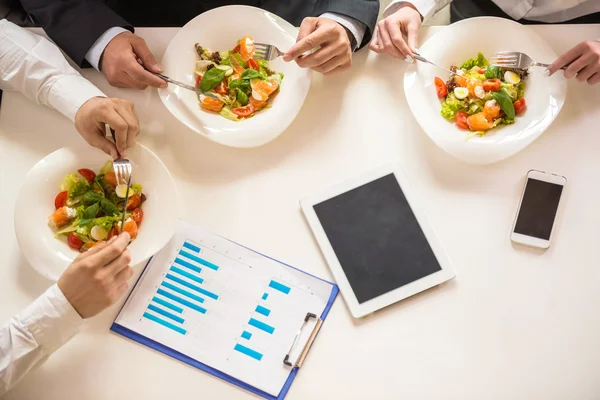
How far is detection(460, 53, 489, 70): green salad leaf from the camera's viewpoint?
1.25m

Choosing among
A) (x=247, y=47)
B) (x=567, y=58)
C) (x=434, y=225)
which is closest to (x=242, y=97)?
(x=247, y=47)

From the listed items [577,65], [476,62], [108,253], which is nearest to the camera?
[108,253]

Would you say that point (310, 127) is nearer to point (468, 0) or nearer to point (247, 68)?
point (247, 68)

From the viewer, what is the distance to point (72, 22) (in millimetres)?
1262

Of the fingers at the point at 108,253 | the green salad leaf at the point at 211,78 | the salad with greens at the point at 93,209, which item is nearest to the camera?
the fingers at the point at 108,253

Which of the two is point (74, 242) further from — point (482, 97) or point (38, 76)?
point (482, 97)

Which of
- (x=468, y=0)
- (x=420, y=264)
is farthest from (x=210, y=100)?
(x=468, y=0)

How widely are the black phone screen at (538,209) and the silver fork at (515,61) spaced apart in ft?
0.90

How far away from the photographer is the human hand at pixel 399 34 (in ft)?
3.99

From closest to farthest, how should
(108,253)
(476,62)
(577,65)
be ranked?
(108,253), (577,65), (476,62)

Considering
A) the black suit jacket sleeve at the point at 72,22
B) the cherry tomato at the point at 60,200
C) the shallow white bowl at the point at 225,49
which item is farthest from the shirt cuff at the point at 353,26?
the cherry tomato at the point at 60,200

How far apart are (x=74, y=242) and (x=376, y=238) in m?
0.70

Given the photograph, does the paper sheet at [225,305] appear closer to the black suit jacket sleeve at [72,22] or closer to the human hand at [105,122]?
the human hand at [105,122]

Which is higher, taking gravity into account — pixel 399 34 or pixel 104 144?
pixel 399 34
